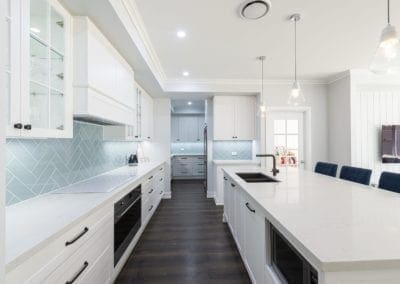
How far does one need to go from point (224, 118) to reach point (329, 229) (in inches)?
164

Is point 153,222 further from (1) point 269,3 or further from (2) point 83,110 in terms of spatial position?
(1) point 269,3

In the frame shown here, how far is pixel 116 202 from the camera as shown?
2.02 metres

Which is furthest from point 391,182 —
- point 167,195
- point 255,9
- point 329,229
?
point 167,195

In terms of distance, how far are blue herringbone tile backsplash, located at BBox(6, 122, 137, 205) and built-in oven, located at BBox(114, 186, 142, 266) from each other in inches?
21.9

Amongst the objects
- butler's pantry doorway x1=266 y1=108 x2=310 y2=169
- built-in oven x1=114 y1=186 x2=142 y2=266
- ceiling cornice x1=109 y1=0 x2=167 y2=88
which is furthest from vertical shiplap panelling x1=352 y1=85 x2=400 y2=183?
built-in oven x1=114 y1=186 x2=142 y2=266

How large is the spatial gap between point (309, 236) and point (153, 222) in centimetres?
309

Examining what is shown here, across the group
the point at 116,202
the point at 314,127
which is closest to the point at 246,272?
the point at 116,202

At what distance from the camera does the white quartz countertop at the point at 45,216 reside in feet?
3.17

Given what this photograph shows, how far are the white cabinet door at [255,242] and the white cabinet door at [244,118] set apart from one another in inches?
127

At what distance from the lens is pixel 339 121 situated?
450 cm

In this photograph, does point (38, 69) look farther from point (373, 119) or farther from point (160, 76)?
point (373, 119)

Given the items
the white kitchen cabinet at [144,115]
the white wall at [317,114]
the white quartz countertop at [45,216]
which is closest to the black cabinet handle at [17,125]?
the white quartz countertop at [45,216]

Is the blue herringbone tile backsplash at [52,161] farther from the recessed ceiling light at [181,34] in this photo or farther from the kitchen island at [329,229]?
the kitchen island at [329,229]

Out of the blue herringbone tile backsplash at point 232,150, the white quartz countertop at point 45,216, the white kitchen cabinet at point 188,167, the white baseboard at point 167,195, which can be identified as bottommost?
the white baseboard at point 167,195
